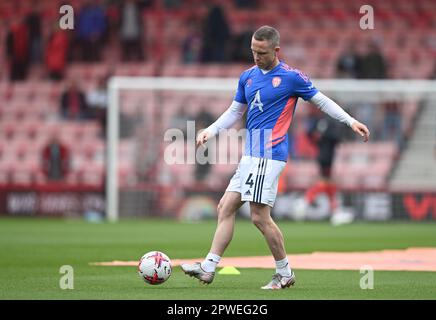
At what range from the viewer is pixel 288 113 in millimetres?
10227

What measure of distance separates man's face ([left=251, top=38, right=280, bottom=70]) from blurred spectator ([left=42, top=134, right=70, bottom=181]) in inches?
606

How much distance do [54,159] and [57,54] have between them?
344cm

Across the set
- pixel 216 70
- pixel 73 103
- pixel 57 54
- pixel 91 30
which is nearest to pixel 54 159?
pixel 73 103

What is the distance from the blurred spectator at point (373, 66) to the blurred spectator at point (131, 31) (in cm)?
569

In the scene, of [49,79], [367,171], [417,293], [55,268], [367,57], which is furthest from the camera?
[49,79]

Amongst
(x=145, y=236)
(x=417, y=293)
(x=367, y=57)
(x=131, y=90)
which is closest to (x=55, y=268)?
(x=417, y=293)

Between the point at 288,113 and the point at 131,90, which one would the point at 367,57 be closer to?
the point at 131,90

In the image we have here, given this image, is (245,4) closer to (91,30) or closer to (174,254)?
(91,30)

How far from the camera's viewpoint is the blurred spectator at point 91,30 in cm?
2772

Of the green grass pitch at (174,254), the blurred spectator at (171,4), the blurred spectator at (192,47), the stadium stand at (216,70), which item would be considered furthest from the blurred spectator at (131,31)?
the green grass pitch at (174,254)

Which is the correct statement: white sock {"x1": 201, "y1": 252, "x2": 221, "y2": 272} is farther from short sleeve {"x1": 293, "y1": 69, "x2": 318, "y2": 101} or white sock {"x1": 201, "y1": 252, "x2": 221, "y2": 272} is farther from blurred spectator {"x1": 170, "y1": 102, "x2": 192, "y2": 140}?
blurred spectator {"x1": 170, "y1": 102, "x2": 192, "y2": 140}

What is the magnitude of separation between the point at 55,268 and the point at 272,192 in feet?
11.0

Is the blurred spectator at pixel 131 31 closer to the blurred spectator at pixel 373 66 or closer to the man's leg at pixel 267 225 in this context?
the blurred spectator at pixel 373 66

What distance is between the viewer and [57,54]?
89.7 ft
